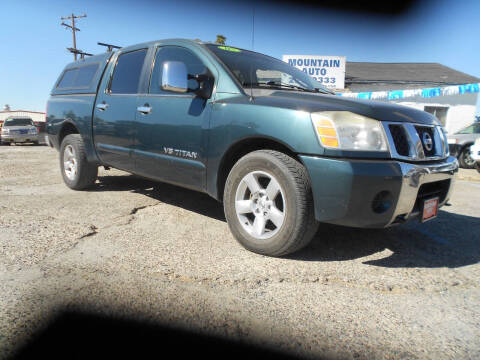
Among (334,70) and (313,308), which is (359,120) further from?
(334,70)

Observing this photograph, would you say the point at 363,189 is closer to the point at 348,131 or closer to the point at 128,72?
the point at 348,131

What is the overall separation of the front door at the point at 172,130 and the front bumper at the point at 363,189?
108cm

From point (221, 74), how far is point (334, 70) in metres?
17.6

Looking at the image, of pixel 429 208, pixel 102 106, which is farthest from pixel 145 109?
pixel 429 208

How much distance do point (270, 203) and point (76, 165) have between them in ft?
10.5

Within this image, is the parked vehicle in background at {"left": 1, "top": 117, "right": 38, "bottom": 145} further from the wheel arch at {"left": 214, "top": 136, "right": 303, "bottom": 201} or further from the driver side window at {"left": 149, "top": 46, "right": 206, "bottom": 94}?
the wheel arch at {"left": 214, "top": 136, "right": 303, "bottom": 201}

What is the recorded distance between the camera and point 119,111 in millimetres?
3785

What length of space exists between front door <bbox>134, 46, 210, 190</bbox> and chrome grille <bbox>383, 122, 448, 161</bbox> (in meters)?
1.47

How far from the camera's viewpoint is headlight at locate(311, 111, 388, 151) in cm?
218

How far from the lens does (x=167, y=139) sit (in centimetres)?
321

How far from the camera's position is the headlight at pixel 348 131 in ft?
7.16

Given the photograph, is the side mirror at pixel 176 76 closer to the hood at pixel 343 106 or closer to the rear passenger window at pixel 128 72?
the hood at pixel 343 106

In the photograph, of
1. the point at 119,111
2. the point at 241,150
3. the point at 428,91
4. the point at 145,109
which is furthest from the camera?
the point at 428,91

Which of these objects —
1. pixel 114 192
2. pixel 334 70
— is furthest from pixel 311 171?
pixel 334 70
